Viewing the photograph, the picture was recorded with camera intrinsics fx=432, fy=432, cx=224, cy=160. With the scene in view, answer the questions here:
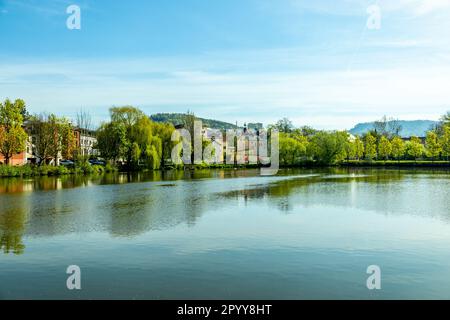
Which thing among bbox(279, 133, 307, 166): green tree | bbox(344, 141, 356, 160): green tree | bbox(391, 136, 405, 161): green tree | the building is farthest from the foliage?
the building

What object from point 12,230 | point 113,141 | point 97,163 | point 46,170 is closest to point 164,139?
point 113,141

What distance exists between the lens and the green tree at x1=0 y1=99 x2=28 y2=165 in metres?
53.6

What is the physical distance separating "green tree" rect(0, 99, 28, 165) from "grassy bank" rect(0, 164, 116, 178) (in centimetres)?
289

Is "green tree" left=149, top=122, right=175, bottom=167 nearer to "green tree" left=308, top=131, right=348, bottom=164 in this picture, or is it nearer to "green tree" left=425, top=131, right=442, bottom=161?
"green tree" left=308, top=131, right=348, bottom=164

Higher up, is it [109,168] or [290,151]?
[290,151]

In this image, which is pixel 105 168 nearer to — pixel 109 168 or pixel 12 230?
A: pixel 109 168

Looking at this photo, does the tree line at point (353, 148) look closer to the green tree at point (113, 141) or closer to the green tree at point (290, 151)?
the green tree at point (290, 151)

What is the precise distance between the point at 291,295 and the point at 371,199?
20.2 meters

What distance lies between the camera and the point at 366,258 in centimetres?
1342

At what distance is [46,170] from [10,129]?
21.9 ft

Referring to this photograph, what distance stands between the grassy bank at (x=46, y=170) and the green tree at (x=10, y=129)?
9.48ft

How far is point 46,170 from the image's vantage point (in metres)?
→ 56.2

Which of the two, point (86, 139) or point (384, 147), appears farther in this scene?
point (86, 139)
